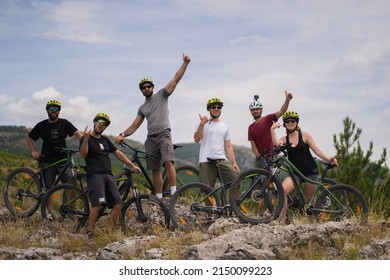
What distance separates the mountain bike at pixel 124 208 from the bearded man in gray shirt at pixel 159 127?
2.26 feet

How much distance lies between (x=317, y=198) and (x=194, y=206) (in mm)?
2327

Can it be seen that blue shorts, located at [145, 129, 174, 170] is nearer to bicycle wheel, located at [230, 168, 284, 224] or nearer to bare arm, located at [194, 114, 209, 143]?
bare arm, located at [194, 114, 209, 143]

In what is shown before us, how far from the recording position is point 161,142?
10828mm

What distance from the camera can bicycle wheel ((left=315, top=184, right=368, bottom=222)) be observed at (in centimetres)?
1003

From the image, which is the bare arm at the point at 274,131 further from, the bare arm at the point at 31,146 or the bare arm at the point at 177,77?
the bare arm at the point at 31,146

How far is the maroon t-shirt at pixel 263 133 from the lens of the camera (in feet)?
33.8

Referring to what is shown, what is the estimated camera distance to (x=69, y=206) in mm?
10828

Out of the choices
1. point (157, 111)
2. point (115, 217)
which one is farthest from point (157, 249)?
point (157, 111)

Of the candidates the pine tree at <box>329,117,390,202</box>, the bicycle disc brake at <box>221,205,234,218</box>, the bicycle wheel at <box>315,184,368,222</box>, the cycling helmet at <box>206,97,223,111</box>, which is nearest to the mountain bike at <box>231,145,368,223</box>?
the bicycle wheel at <box>315,184,368,222</box>

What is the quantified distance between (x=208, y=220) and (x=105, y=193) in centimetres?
198

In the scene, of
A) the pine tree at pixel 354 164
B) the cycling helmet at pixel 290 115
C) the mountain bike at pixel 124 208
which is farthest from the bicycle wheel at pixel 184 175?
the pine tree at pixel 354 164

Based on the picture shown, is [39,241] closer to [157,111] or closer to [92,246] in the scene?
[92,246]

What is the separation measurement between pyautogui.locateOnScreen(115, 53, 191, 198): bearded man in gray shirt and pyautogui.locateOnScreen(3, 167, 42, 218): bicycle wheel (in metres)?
2.98
